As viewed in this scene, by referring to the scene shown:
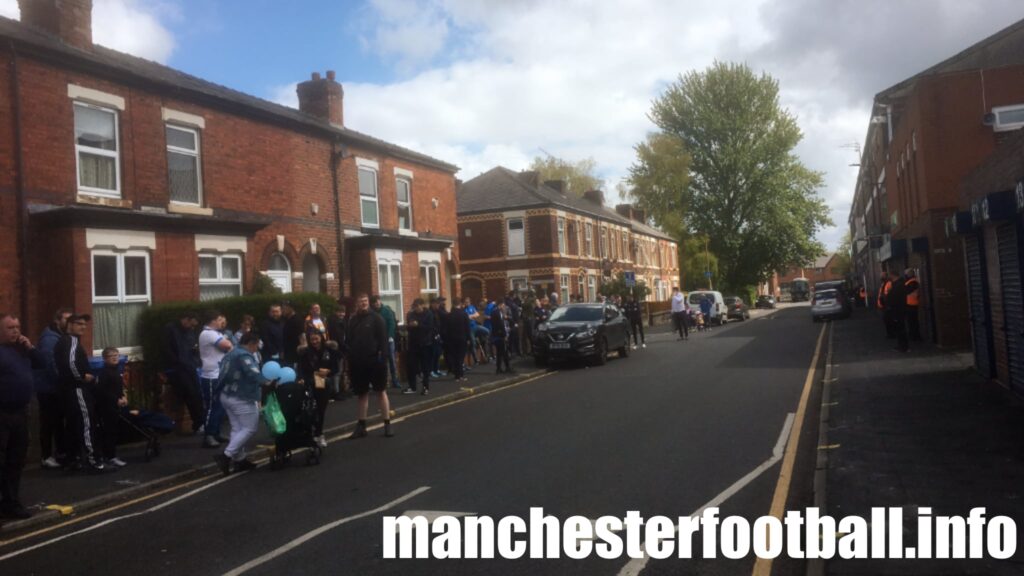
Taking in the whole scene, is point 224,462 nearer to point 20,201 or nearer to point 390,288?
point 20,201

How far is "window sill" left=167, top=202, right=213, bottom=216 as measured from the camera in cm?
1706

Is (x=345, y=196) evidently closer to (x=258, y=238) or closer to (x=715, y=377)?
(x=258, y=238)

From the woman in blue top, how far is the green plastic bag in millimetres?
192

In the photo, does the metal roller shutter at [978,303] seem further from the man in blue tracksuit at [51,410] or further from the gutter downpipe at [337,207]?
the gutter downpipe at [337,207]

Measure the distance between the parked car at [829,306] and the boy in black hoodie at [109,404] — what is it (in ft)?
110

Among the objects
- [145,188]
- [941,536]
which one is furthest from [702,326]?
[941,536]

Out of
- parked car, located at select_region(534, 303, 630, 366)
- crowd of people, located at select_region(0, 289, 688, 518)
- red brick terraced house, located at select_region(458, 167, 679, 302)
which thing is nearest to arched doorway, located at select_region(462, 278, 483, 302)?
red brick terraced house, located at select_region(458, 167, 679, 302)

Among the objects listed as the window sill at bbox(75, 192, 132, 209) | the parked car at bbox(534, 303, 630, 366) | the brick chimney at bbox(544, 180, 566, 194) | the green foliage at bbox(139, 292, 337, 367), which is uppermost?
the brick chimney at bbox(544, 180, 566, 194)

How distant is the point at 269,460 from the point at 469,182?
39223mm

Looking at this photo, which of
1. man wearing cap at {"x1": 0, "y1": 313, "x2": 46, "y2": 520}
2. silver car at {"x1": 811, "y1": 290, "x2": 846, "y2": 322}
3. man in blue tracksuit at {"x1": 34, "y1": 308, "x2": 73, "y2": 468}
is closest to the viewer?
man wearing cap at {"x1": 0, "y1": 313, "x2": 46, "y2": 520}

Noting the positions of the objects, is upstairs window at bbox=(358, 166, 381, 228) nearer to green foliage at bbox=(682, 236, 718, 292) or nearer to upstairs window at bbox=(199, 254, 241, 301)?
upstairs window at bbox=(199, 254, 241, 301)

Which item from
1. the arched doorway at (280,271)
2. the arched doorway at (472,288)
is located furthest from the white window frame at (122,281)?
the arched doorway at (472,288)

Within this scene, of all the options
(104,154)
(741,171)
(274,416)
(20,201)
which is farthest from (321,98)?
(741,171)

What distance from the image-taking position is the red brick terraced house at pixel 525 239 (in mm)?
43531
